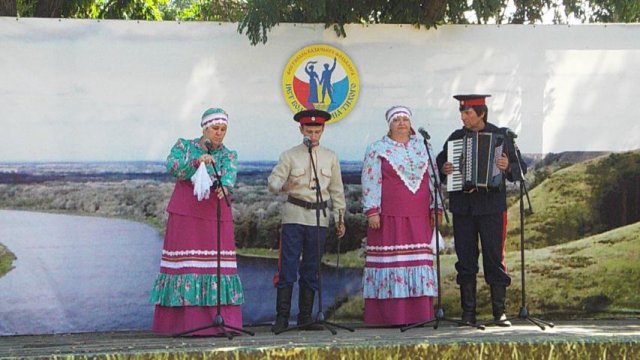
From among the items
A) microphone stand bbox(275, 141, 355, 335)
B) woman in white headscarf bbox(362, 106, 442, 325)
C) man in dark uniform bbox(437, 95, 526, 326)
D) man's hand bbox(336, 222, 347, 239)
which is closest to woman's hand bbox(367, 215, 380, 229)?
woman in white headscarf bbox(362, 106, 442, 325)

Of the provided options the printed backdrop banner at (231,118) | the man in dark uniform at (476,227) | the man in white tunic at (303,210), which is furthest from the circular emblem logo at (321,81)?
the man in dark uniform at (476,227)

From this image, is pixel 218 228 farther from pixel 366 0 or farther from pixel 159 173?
pixel 366 0

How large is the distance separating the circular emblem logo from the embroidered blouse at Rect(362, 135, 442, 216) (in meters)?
0.55

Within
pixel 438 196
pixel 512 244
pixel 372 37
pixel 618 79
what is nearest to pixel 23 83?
pixel 372 37

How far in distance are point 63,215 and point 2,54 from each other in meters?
1.14

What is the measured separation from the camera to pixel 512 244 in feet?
25.4

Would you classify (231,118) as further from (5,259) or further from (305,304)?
(5,259)

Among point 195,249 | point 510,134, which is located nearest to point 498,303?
point 510,134

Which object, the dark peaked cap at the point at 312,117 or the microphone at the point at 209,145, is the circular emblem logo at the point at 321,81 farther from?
the microphone at the point at 209,145

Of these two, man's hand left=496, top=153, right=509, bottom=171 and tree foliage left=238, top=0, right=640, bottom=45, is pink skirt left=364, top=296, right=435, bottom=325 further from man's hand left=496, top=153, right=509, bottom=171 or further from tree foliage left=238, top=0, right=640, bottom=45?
tree foliage left=238, top=0, right=640, bottom=45

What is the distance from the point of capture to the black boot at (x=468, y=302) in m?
6.99

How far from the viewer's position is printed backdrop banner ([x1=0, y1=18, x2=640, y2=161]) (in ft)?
23.7

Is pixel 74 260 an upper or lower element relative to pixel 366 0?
lower

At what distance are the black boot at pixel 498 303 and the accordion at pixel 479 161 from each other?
2.24 feet
